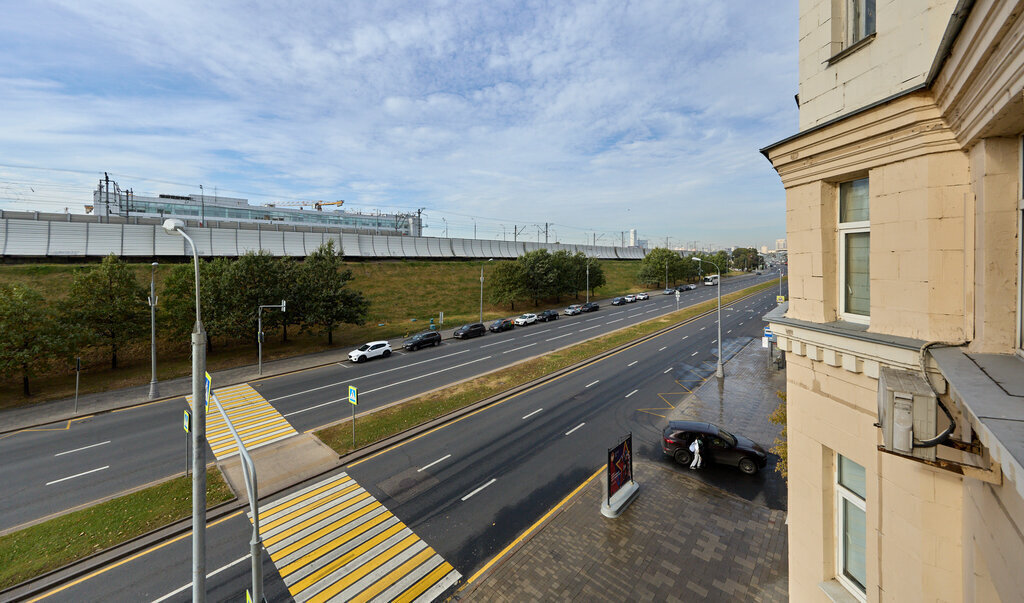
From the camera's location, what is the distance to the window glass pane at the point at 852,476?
15.8ft

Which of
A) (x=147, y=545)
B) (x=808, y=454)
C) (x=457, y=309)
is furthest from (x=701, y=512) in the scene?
(x=457, y=309)

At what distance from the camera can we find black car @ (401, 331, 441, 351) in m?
34.4

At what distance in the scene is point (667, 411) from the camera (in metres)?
19.2

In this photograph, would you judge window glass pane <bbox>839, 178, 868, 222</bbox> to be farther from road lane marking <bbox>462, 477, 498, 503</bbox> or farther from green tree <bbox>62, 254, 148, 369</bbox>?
green tree <bbox>62, 254, 148, 369</bbox>

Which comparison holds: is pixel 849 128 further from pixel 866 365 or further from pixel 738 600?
pixel 738 600

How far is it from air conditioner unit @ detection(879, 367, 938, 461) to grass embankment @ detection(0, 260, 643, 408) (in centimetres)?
3610

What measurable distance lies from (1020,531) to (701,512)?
10.7m

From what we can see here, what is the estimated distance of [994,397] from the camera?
235cm

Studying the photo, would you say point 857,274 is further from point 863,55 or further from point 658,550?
point 658,550

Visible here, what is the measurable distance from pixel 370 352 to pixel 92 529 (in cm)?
2055

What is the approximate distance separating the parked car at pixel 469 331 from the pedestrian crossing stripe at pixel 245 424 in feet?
62.0

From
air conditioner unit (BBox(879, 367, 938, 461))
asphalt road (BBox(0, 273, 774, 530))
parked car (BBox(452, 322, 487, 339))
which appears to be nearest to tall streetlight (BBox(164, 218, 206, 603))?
air conditioner unit (BBox(879, 367, 938, 461))

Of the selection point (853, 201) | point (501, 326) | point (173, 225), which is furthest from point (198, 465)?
point (501, 326)

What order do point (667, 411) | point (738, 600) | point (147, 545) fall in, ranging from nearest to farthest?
point (738, 600)
point (147, 545)
point (667, 411)
